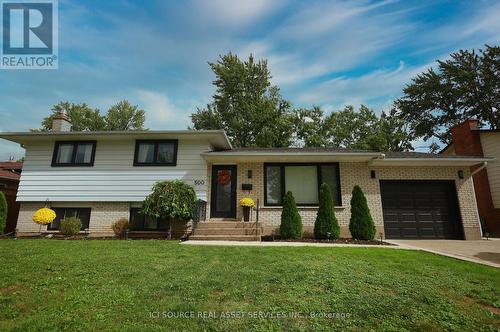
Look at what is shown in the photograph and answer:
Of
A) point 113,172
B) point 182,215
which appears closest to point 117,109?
point 113,172

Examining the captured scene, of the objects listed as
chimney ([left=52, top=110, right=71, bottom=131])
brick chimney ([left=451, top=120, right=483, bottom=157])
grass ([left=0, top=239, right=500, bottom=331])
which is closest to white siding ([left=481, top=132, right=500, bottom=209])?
brick chimney ([left=451, top=120, right=483, bottom=157])

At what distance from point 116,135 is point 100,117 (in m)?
23.8

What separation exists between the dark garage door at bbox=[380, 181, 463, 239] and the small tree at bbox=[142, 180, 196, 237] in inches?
295

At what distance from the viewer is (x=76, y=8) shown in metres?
8.10

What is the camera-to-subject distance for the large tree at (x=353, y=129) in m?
25.5

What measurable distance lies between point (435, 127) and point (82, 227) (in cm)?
2795

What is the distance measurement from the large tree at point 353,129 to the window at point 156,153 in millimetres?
16682

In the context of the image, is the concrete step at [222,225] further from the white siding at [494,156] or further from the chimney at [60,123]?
the white siding at [494,156]

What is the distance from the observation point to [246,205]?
999 centimetres

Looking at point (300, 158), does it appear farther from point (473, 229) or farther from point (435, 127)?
point (435, 127)

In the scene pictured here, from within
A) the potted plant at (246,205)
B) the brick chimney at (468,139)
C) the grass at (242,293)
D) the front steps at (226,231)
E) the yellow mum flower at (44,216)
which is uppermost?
the brick chimney at (468,139)

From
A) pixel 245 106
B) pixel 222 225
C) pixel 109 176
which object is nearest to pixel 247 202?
pixel 222 225

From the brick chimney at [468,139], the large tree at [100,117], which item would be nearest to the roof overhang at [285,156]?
the brick chimney at [468,139]

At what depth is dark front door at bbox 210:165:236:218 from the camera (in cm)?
1053
